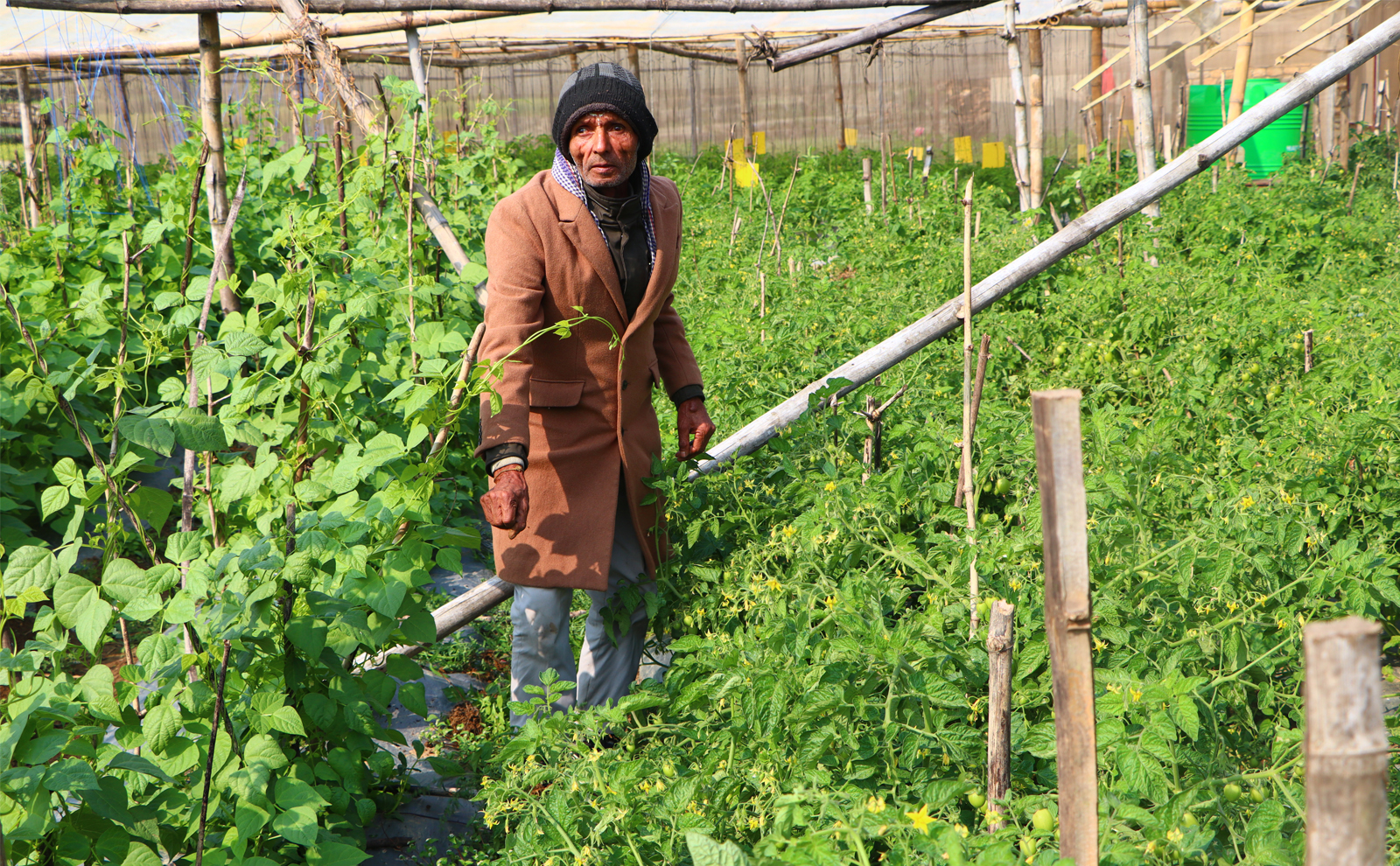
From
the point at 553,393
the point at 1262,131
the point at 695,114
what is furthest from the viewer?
the point at 695,114

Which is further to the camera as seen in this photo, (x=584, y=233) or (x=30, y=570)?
(x=584, y=233)

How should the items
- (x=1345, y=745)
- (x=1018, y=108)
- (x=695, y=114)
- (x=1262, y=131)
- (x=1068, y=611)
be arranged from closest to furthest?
(x=1345, y=745) → (x=1068, y=611) → (x=1018, y=108) → (x=1262, y=131) → (x=695, y=114)

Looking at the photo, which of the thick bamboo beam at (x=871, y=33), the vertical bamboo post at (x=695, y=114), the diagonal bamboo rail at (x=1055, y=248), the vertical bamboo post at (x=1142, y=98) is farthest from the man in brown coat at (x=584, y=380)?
the vertical bamboo post at (x=695, y=114)

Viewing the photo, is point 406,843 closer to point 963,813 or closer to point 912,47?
point 963,813

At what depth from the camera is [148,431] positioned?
1.75 metres

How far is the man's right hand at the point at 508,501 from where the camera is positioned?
2.35 meters

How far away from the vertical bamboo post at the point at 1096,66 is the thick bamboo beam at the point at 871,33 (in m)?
7.69

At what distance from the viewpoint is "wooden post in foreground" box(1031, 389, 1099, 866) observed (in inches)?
46.4

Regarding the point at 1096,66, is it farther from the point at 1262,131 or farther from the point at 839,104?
the point at 839,104

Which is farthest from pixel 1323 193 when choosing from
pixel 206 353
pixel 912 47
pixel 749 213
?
pixel 912 47

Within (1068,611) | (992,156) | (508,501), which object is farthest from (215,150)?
(992,156)

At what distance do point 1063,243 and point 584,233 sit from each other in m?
1.89

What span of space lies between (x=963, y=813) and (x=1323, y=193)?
6999 mm

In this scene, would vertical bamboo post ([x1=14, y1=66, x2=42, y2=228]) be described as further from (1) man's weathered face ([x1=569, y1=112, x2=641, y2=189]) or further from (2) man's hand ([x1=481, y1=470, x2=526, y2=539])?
(2) man's hand ([x1=481, y1=470, x2=526, y2=539])
